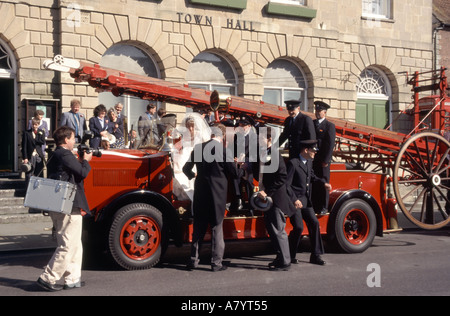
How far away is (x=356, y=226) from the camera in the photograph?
9250 millimetres

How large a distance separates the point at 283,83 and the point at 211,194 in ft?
37.3

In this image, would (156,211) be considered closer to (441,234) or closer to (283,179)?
(283,179)

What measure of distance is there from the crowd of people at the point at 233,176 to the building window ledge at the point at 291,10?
916 centimetres

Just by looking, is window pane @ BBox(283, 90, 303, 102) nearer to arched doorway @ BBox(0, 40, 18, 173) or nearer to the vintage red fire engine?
the vintage red fire engine

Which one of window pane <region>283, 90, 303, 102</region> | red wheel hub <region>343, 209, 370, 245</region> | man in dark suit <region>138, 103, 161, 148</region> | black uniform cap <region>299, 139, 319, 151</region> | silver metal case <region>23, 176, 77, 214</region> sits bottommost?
red wheel hub <region>343, 209, 370, 245</region>

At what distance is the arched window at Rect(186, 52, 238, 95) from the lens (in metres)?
17.0

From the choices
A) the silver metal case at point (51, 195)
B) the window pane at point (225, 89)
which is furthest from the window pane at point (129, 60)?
the silver metal case at point (51, 195)

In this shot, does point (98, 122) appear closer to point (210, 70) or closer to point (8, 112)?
point (8, 112)

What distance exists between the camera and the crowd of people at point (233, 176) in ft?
21.7

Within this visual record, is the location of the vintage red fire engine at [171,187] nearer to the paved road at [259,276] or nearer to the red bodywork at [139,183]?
the red bodywork at [139,183]

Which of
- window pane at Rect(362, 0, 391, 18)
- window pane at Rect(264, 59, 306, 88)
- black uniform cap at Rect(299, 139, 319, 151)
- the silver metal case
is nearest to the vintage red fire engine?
black uniform cap at Rect(299, 139, 319, 151)

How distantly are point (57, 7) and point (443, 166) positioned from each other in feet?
33.0

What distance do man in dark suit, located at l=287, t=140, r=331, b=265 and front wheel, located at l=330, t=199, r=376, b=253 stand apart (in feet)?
2.44

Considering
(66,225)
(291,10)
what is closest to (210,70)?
(291,10)
